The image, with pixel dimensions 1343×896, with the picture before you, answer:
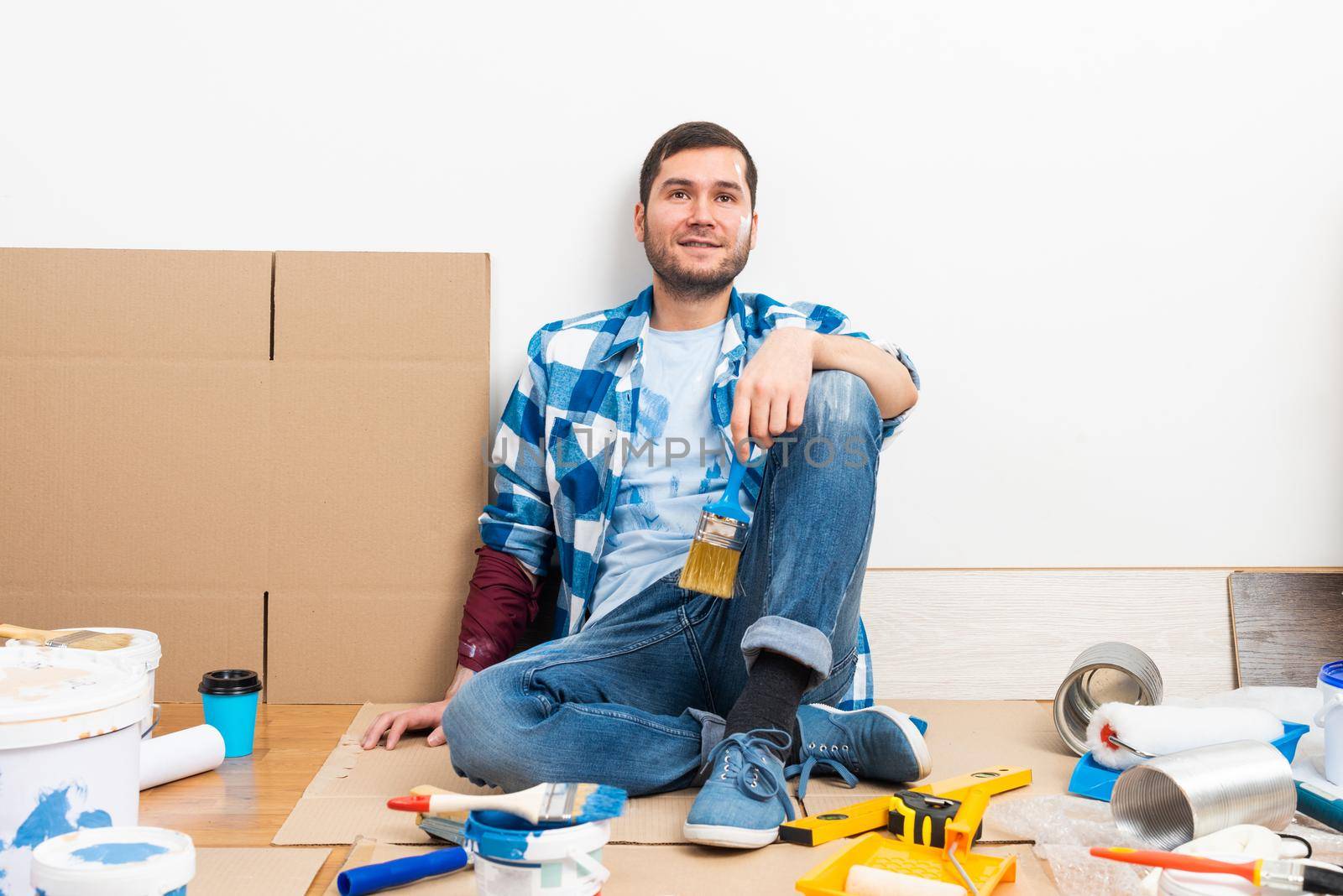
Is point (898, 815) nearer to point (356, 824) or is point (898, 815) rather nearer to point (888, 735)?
point (888, 735)

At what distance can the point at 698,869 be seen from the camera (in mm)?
Result: 1190

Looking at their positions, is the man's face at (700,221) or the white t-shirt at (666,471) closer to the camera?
the white t-shirt at (666,471)

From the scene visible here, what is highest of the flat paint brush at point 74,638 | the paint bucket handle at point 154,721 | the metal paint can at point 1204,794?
the flat paint brush at point 74,638

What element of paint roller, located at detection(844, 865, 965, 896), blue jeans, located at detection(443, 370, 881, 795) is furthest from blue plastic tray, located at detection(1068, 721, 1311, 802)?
paint roller, located at detection(844, 865, 965, 896)

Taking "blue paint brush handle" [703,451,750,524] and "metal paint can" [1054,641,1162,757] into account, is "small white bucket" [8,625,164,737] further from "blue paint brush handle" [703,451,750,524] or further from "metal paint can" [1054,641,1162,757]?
"metal paint can" [1054,641,1162,757]

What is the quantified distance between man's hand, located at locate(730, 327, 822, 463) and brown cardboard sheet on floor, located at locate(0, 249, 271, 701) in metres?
0.99

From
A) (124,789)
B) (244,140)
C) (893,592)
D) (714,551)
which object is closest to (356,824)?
(124,789)

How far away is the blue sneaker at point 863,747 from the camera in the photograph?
144 centimetres

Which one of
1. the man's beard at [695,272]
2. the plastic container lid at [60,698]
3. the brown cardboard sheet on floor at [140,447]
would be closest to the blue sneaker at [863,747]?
the man's beard at [695,272]

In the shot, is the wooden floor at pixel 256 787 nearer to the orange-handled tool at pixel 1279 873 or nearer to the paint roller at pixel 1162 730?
the orange-handled tool at pixel 1279 873

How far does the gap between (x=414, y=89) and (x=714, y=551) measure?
1070 millimetres

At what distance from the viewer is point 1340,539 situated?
6.67ft

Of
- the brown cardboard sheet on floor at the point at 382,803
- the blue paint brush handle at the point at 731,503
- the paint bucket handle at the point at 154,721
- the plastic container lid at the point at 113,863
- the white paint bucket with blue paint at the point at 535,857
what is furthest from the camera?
the paint bucket handle at the point at 154,721

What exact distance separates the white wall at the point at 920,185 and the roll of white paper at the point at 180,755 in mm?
779
